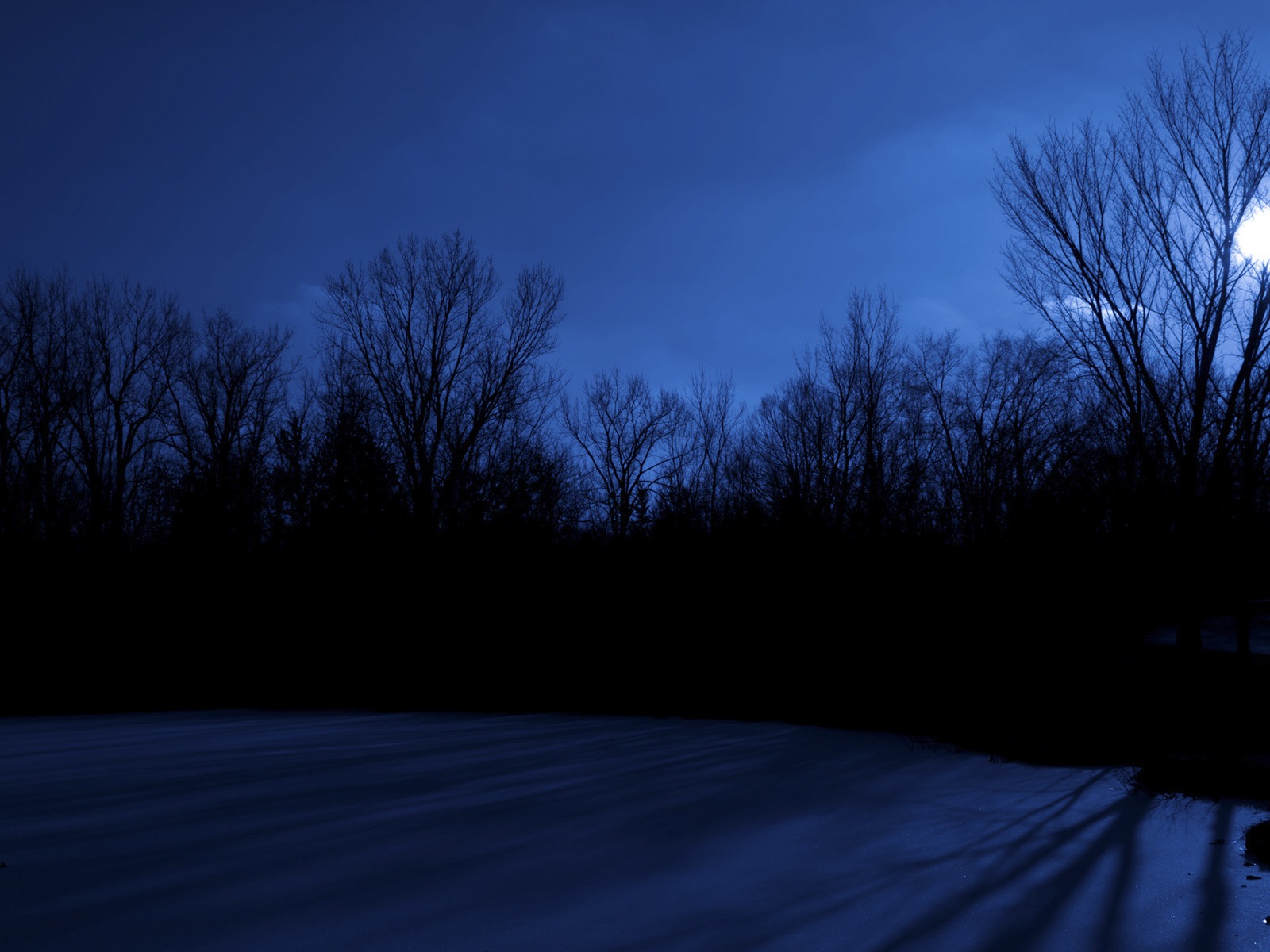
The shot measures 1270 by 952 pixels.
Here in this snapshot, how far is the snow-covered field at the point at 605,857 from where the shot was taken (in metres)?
3.38

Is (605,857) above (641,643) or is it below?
below

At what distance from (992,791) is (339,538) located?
41.5ft

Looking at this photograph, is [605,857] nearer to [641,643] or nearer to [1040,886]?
[1040,886]

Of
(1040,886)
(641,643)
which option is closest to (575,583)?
(641,643)

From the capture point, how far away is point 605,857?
4562 mm

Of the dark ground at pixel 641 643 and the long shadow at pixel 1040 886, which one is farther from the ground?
the dark ground at pixel 641 643

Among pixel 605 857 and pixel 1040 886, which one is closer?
pixel 1040 886

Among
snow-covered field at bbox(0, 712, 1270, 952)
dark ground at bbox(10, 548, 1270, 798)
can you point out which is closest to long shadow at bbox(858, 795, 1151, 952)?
snow-covered field at bbox(0, 712, 1270, 952)

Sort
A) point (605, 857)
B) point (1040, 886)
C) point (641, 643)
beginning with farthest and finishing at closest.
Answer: point (641, 643) < point (605, 857) < point (1040, 886)

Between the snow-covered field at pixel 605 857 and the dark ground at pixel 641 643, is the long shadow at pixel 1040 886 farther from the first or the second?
the dark ground at pixel 641 643

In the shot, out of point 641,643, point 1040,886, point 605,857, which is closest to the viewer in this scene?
point 1040,886

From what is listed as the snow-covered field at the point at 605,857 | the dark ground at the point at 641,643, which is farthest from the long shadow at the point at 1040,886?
the dark ground at the point at 641,643

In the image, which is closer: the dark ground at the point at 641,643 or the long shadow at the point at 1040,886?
the long shadow at the point at 1040,886

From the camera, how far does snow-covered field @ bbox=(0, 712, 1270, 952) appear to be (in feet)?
11.1
